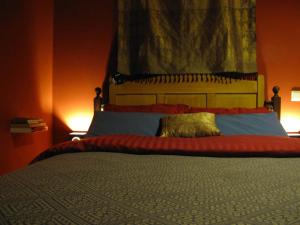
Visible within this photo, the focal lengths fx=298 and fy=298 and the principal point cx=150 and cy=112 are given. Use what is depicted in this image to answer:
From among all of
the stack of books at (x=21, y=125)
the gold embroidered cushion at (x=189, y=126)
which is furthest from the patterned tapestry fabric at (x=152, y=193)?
the stack of books at (x=21, y=125)

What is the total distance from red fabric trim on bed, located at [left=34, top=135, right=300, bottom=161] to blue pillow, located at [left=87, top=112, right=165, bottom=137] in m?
0.50

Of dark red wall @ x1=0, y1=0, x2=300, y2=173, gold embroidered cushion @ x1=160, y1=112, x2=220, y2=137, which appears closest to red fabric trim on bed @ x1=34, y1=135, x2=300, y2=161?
gold embroidered cushion @ x1=160, y1=112, x2=220, y2=137

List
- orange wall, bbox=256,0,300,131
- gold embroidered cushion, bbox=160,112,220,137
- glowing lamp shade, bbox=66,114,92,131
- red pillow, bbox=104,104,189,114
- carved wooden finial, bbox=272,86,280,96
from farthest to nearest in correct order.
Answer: glowing lamp shade, bbox=66,114,92,131 < orange wall, bbox=256,0,300,131 < carved wooden finial, bbox=272,86,280,96 < red pillow, bbox=104,104,189,114 < gold embroidered cushion, bbox=160,112,220,137

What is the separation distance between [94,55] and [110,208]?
2570 millimetres

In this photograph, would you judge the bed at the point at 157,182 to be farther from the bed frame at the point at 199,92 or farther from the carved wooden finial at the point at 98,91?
the carved wooden finial at the point at 98,91

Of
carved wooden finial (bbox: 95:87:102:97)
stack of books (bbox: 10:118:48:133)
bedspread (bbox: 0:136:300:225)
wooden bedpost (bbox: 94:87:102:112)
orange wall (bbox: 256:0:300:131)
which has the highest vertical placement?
orange wall (bbox: 256:0:300:131)

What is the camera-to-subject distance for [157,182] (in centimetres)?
100

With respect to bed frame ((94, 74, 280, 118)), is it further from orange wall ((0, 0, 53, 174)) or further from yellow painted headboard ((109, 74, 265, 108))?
orange wall ((0, 0, 53, 174))

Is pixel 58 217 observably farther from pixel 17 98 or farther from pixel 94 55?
pixel 94 55

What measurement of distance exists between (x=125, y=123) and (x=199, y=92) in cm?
88

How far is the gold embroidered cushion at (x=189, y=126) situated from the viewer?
2143 mm

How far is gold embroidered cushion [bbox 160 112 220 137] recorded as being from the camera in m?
2.14

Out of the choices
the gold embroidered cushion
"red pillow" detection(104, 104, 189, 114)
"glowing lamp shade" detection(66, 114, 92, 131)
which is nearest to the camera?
the gold embroidered cushion

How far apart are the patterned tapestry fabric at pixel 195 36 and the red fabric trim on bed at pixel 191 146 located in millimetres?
1202
